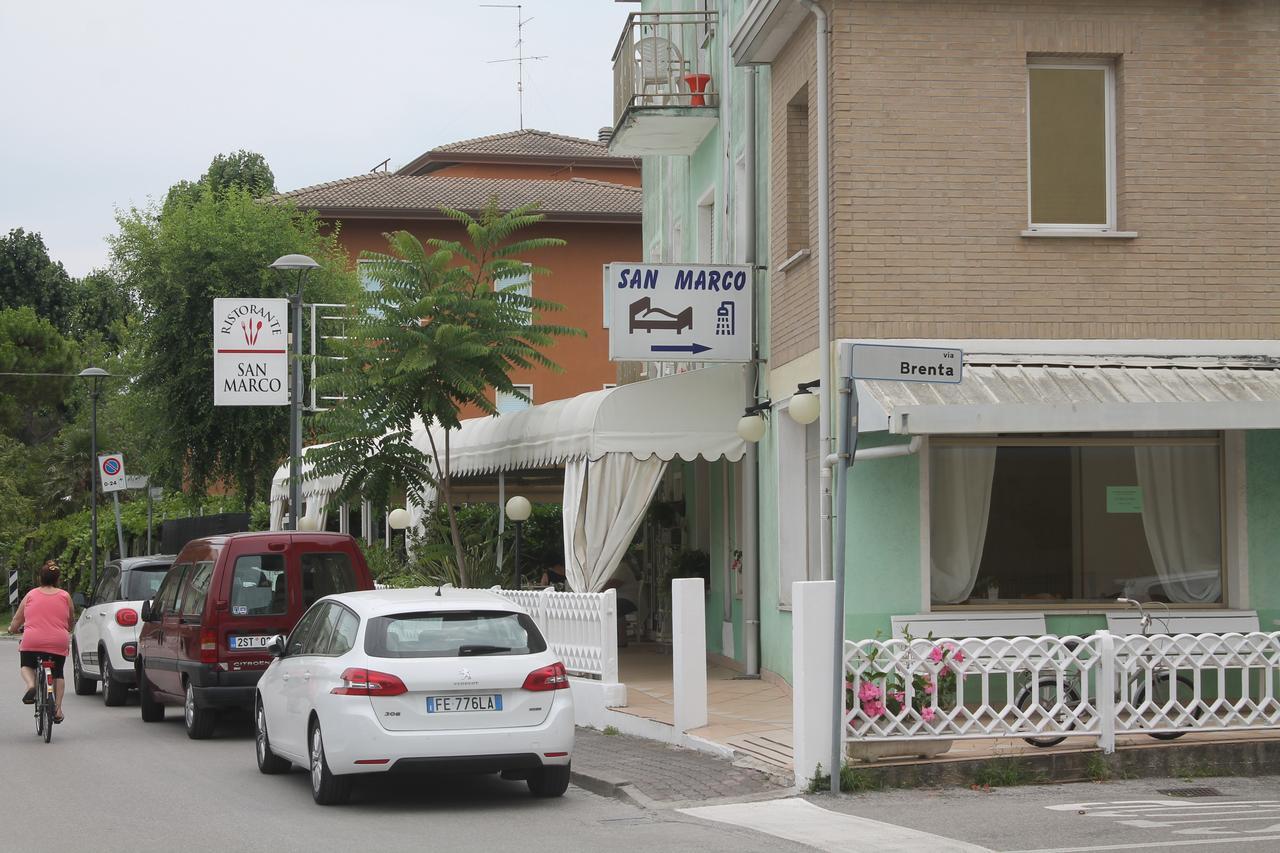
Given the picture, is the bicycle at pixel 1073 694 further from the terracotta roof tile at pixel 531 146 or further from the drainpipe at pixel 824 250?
the terracotta roof tile at pixel 531 146

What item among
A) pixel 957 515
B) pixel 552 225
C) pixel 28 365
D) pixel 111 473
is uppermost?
pixel 552 225

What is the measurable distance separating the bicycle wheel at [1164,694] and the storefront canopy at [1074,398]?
205 cm

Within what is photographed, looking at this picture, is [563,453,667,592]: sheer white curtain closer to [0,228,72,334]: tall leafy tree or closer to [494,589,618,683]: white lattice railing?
[494,589,618,683]: white lattice railing

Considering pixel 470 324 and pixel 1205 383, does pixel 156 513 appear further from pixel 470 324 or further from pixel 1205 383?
pixel 1205 383

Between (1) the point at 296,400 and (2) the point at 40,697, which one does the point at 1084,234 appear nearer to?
(2) the point at 40,697

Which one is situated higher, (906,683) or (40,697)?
(906,683)

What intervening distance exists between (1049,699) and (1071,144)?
5502 millimetres

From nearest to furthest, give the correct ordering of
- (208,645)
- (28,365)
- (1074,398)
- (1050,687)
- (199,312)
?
(1050,687) → (1074,398) → (208,645) → (199,312) → (28,365)

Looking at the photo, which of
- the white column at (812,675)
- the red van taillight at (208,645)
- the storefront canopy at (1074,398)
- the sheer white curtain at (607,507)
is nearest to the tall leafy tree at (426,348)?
the sheer white curtain at (607,507)

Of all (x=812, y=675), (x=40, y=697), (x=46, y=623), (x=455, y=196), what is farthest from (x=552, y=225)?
(x=812, y=675)

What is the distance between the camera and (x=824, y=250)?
15.0 meters

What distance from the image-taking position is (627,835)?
405 inches

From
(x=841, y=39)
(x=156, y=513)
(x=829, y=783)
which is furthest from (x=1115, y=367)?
(x=156, y=513)

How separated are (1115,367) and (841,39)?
12.1 ft
